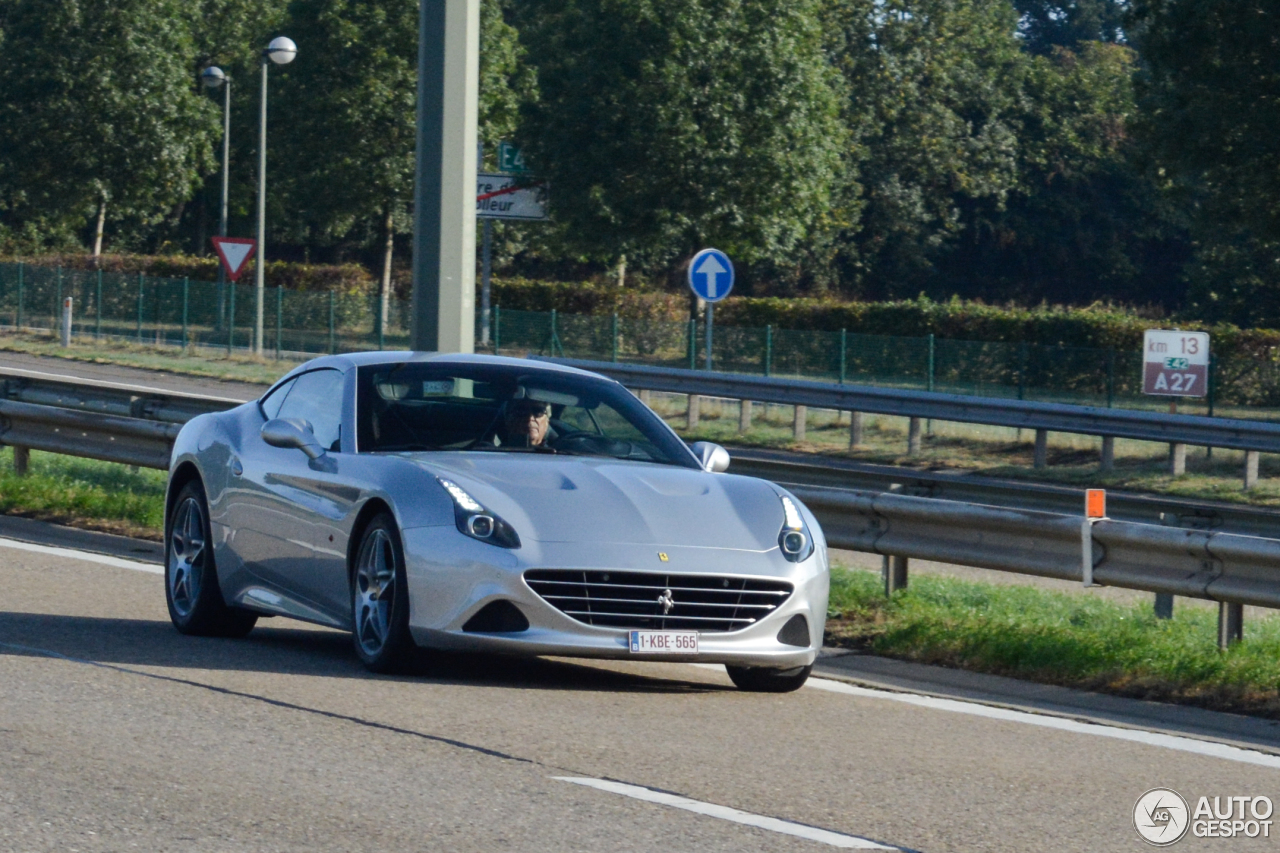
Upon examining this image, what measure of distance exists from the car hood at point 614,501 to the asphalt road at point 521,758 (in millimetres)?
640

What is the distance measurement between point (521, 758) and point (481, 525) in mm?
1431

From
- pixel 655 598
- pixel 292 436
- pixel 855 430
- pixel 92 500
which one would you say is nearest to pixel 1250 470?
pixel 855 430

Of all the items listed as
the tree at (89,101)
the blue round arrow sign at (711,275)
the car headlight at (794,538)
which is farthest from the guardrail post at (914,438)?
the tree at (89,101)

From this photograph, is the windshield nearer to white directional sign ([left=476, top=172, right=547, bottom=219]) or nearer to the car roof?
the car roof

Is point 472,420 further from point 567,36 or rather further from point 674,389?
point 567,36

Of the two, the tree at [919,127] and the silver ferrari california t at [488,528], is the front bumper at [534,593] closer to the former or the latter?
the silver ferrari california t at [488,528]

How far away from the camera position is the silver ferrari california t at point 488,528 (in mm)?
7449

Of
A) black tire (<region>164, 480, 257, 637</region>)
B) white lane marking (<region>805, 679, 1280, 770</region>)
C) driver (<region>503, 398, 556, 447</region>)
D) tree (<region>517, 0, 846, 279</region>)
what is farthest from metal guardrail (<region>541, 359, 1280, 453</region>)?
tree (<region>517, 0, 846, 279</region>)

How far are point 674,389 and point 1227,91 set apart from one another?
878 centimetres

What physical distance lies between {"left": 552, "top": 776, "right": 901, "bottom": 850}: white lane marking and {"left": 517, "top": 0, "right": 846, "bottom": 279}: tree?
130 feet

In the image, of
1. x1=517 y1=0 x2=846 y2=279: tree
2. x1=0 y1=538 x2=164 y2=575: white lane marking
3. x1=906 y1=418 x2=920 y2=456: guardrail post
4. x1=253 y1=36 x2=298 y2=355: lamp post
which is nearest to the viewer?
x1=0 y1=538 x2=164 y2=575: white lane marking

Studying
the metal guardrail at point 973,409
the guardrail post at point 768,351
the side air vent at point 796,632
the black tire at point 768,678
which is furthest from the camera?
the guardrail post at point 768,351

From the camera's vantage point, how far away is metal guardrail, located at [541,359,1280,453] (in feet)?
74.6

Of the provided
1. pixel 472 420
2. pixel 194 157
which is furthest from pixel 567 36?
pixel 472 420
